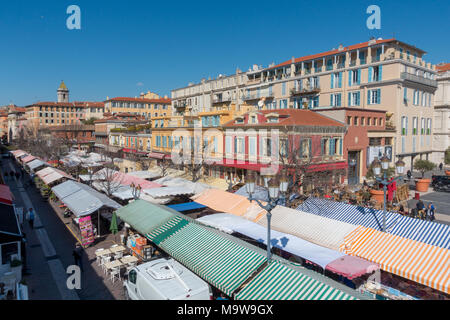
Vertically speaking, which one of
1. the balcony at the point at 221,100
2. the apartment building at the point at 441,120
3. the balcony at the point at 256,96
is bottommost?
the apartment building at the point at 441,120

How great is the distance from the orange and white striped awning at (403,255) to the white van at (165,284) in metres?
5.50

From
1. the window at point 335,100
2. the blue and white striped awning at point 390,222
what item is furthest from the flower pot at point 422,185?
the blue and white striped awning at point 390,222

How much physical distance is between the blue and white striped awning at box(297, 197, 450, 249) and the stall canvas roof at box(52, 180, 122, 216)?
10.1 metres

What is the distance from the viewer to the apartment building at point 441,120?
43906 mm

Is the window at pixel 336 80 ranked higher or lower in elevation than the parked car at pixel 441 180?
higher

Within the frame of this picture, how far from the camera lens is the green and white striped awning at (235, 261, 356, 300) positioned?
7.23 metres

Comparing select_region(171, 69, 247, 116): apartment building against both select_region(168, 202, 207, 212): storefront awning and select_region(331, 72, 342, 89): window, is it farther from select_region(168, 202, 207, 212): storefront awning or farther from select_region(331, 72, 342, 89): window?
select_region(168, 202, 207, 212): storefront awning

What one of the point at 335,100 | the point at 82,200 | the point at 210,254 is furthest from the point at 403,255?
the point at 335,100

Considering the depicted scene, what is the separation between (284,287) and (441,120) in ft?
154

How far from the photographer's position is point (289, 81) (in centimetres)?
4603

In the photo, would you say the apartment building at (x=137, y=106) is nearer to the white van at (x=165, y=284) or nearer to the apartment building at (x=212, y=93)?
the apartment building at (x=212, y=93)

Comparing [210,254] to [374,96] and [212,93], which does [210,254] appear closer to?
[374,96]
